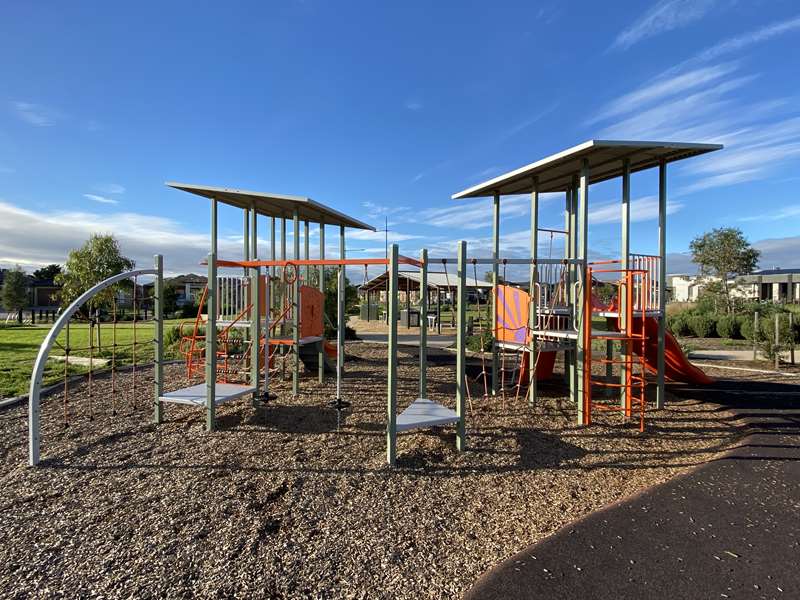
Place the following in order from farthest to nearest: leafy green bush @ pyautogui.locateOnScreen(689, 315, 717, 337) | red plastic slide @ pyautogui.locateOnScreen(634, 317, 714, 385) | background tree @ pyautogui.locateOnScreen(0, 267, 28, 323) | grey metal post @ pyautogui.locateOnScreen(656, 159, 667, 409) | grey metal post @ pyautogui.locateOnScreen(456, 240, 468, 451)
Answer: background tree @ pyautogui.locateOnScreen(0, 267, 28, 323), leafy green bush @ pyautogui.locateOnScreen(689, 315, 717, 337), red plastic slide @ pyautogui.locateOnScreen(634, 317, 714, 385), grey metal post @ pyautogui.locateOnScreen(656, 159, 667, 409), grey metal post @ pyautogui.locateOnScreen(456, 240, 468, 451)

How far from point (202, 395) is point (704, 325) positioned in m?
19.8

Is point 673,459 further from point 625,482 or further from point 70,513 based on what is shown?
point 70,513

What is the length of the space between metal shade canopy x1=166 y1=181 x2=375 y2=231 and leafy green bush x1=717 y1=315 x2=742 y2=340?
16.0 metres

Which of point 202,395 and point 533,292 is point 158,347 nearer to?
point 202,395

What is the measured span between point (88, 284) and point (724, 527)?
Result: 19.4 m

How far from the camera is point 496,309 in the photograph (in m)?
8.11

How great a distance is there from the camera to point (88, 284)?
55.2 ft

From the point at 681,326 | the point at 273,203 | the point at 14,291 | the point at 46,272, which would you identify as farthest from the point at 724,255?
the point at 46,272

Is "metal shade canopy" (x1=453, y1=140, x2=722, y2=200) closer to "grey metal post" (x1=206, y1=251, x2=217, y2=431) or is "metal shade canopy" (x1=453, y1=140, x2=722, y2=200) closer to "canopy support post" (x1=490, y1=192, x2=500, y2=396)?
"canopy support post" (x1=490, y1=192, x2=500, y2=396)

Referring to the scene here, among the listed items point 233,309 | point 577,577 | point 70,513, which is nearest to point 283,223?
point 233,309

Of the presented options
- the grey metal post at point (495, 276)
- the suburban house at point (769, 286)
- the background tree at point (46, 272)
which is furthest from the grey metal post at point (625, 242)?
the background tree at point (46, 272)

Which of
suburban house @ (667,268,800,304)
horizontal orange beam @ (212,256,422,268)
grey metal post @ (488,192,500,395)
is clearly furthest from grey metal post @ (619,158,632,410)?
suburban house @ (667,268,800,304)

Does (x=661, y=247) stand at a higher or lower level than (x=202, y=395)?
higher

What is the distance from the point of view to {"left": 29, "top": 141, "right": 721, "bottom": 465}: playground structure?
523cm
